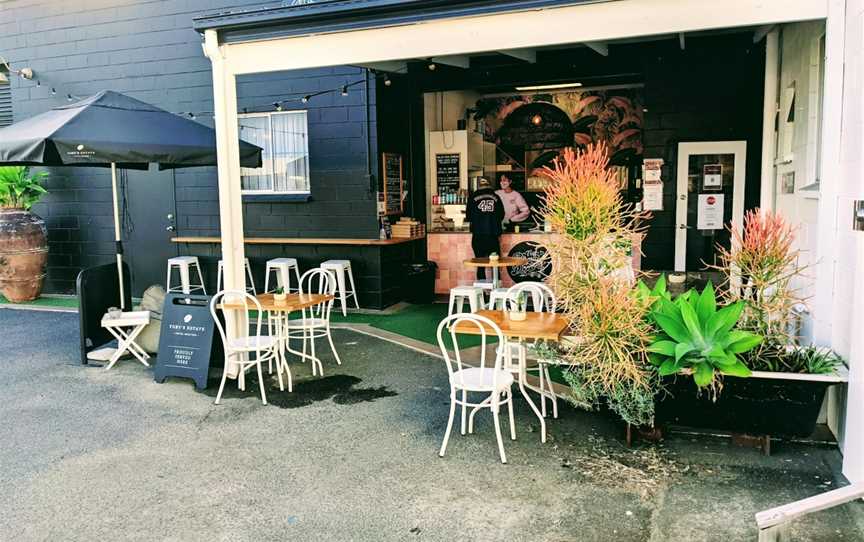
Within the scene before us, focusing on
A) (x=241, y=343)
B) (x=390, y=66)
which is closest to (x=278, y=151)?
(x=390, y=66)

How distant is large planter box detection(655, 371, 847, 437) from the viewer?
12.3ft

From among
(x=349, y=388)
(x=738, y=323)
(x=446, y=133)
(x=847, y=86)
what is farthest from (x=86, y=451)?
(x=446, y=133)

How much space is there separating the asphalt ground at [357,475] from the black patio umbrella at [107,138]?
74.7 inches

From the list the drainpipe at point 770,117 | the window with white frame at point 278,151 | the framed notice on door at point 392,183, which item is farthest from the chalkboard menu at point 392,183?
the drainpipe at point 770,117

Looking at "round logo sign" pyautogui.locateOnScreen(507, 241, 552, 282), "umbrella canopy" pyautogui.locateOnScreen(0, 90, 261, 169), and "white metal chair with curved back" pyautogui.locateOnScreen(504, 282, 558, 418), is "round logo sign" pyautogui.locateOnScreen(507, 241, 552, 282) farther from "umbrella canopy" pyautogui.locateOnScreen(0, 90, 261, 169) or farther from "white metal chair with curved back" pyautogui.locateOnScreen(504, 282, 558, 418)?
"umbrella canopy" pyautogui.locateOnScreen(0, 90, 261, 169)

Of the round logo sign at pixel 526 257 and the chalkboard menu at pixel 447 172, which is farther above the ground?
the chalkboard menu at pixel 447 172

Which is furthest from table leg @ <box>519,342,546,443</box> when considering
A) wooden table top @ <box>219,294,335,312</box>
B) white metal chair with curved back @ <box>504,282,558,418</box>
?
wooden table top @ <box>219,294,335,312</box>

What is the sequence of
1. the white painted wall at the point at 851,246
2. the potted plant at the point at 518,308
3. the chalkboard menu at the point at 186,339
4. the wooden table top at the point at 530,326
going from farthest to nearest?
the chalkboard menu at the point at 186,339, the potted plant at the point at 518,308, the wooden table top at the point at 530,326, the white painted wall at the point at 851,246

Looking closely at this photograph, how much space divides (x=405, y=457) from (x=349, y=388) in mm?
1473

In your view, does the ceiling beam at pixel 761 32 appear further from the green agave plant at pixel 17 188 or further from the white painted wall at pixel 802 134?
the green agave plant at pixel 17 188

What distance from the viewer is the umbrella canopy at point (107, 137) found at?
5.52 meters

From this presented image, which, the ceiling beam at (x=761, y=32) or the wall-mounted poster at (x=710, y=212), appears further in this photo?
the wall-mounted poster at (x=710, y=212)

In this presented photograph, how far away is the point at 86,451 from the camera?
4.27 metres

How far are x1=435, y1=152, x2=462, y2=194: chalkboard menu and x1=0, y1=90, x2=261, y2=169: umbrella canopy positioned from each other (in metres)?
4.16
